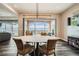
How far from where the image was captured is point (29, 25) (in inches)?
219

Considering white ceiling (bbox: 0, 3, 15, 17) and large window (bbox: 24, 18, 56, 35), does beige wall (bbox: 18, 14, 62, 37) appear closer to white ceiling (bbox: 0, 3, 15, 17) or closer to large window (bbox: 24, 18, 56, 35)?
large window (bbox: 24, 18, 56, 35)

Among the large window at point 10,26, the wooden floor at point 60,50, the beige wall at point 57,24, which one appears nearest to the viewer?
the wooden floor at point 60,50

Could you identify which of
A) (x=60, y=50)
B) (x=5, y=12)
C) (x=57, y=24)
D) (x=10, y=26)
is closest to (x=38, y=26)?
(x=57, y=24)

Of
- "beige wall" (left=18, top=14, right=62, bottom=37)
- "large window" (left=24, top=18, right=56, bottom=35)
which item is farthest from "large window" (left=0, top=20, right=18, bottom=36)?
"large window" (left=24, top=18, right=56, bottom=35)

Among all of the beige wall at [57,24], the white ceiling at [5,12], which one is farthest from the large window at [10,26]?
the white ceiling at [5,12]

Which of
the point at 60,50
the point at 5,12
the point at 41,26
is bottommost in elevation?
the point at 60,50

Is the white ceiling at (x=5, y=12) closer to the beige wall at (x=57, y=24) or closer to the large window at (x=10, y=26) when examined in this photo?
the large window at (x=10, y=26)

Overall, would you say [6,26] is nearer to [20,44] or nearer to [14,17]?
[14,17]

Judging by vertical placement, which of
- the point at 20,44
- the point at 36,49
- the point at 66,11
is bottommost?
the point at 36,49

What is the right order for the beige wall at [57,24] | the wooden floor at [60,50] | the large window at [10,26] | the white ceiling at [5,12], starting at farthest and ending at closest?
the white ceiling at [5,12] → the large window at [10,26] → the beige wall at [57,24] → the wooden floor at [60,50]

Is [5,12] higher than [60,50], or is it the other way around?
[5,12]

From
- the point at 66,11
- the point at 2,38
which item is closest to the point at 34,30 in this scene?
the point at 66,11

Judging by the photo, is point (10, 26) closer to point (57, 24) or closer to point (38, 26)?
point (38, 26)

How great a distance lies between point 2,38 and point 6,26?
2.17 meters
